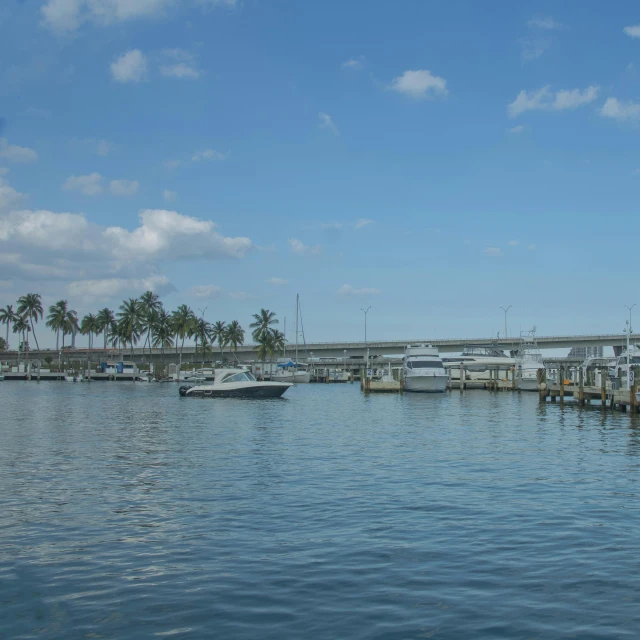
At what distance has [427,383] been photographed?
82375 mm

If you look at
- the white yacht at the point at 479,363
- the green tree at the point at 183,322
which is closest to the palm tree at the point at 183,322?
the green tree at the point at 183,322

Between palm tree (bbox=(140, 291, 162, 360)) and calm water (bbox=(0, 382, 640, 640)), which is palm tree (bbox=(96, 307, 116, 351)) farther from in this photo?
calm water (bbox=(0, 382, 640, 640))

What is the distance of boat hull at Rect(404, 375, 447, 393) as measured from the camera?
81.9 m

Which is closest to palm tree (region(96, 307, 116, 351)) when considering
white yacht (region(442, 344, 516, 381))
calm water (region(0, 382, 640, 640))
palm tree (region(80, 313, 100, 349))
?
palm tree (region(80, 313, 100, 349))

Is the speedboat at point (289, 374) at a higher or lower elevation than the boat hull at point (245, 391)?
lower

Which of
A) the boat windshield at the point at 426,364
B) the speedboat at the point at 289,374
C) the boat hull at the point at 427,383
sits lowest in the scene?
the speedboat at the point at 289,374

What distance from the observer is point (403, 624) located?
10.4m

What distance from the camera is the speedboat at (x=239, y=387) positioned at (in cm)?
7125

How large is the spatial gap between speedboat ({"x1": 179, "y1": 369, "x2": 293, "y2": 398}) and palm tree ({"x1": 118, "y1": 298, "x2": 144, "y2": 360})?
97059 mm

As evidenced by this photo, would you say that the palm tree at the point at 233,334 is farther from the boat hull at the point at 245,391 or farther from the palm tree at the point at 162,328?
the boat hull at the point at 245,391

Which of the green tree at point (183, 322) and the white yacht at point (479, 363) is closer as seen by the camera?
the white yacht at point (479, 363)

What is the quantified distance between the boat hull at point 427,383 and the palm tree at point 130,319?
99312 millimetres

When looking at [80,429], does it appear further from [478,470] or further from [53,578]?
[53,578]

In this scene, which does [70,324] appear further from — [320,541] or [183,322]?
[320,541]
